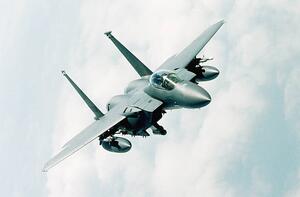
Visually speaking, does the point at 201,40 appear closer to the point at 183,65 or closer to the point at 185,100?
the point at 183,65

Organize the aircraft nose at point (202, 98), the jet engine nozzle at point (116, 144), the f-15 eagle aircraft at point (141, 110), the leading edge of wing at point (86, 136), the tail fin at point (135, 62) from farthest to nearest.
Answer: the tail fin at point (135, 62), the jet engine nozzle at point (116, 144), the leading edge of wing at point (86, 136), the f-15 eagle aircraft at point (141, 110), the aircraft nose at point (202, 98)

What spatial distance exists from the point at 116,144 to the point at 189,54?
13.9 m

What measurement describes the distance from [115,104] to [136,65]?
6.83m

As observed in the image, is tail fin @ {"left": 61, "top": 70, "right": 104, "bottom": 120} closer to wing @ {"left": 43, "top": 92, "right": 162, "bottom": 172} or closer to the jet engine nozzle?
wing @ {"left": 43, "top": 92, "right": 162, "bottom": 172}

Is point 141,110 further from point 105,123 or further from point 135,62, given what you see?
point 135,62

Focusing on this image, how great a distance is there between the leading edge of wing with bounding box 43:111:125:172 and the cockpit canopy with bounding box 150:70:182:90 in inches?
172

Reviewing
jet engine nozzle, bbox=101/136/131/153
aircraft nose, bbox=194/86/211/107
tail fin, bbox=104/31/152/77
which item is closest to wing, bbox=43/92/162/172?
jet engine nozzle, bbox=101/136/131/153

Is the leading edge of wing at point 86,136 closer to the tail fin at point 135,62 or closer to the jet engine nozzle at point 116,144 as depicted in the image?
the jet engine nozzle at point 116,144

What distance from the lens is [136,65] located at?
2203 inches

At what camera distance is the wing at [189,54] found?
176 ft

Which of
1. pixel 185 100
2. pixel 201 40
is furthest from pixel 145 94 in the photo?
pixel 201 40

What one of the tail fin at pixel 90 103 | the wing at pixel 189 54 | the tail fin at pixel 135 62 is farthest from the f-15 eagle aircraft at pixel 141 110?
the tail fin at pixel 135 62

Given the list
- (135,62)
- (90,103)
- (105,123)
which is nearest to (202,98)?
(105,123)

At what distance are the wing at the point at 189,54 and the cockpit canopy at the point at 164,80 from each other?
5.89 m
